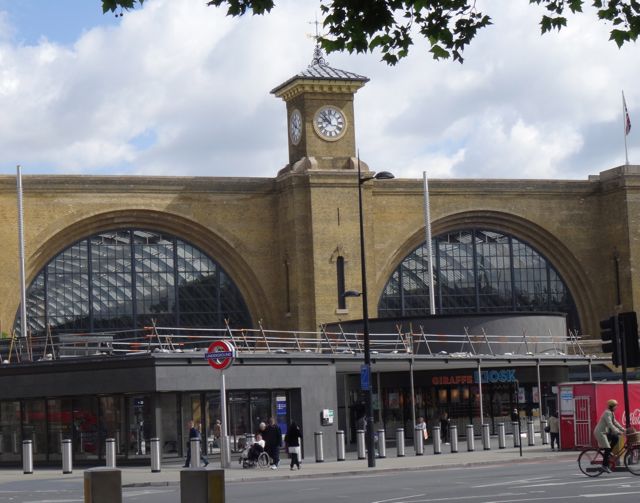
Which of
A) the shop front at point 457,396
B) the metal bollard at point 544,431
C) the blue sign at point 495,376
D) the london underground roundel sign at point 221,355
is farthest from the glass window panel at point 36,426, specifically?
the blue sign at point 495,376

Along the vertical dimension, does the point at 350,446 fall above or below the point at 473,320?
below

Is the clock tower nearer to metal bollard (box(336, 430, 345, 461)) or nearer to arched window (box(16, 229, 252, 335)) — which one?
arched window (box(16, 229, 252, 335))

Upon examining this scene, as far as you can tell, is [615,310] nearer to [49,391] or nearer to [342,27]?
[49,391]

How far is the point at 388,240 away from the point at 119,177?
13.0 metres

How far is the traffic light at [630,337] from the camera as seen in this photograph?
28422mm

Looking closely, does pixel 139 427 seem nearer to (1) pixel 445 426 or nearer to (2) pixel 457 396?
(1) pixel 445 426

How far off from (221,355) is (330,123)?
91.3ft

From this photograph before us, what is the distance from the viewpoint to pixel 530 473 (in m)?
31.0

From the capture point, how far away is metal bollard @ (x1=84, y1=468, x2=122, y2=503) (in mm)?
15477

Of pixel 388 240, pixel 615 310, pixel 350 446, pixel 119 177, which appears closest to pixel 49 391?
pixel 350 446

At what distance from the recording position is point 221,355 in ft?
115

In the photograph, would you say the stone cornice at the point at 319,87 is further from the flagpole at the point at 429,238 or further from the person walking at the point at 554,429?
the person walking at the point at 554,429

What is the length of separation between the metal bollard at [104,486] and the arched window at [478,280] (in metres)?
47.7

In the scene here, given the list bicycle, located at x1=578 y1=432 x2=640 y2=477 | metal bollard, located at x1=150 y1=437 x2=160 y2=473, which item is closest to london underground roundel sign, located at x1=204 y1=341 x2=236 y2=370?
metal bollard, located at x1=150 y1=437 x2=160 y2=473
